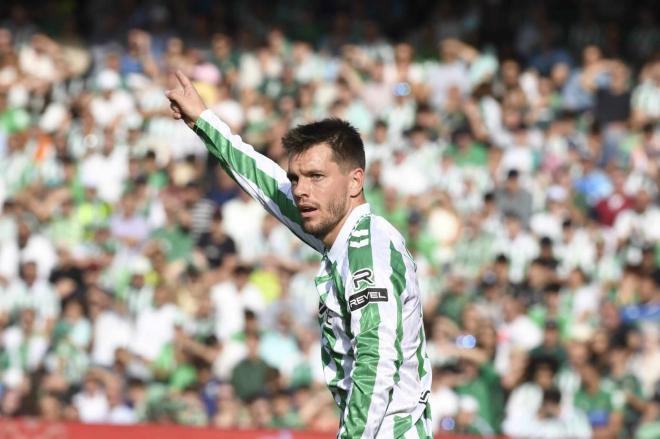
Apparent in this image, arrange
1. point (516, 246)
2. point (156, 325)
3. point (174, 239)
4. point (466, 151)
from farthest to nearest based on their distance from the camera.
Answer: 1. point (466, 151)
2. point (174, 239)
3. point (516, 246)
4. point (156, 325)

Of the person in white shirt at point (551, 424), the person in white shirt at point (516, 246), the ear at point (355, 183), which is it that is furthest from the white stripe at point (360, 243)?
the person in white shirt at point (516, 246)

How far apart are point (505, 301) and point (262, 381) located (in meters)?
2.47

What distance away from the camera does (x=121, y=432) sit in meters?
11.2

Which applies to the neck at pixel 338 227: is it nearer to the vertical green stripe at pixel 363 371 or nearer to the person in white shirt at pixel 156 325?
the vertical green stripe at pixel 363 371

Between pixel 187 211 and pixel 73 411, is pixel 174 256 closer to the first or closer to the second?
pixel 187 211

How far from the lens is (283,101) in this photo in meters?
16.1

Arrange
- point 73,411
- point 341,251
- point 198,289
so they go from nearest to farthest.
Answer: point 341,251, point 73,411, point 198,289

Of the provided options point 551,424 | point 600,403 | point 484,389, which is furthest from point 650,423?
point 484,389

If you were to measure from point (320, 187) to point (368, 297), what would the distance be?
518mm

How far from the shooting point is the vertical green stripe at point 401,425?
16.7ft

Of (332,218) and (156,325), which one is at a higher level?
(156,325)

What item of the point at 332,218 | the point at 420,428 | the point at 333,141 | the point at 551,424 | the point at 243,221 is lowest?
the point at 420,428

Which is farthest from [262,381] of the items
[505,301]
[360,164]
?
[360,164]

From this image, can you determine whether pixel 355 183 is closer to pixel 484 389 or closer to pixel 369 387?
pixel 369 387
